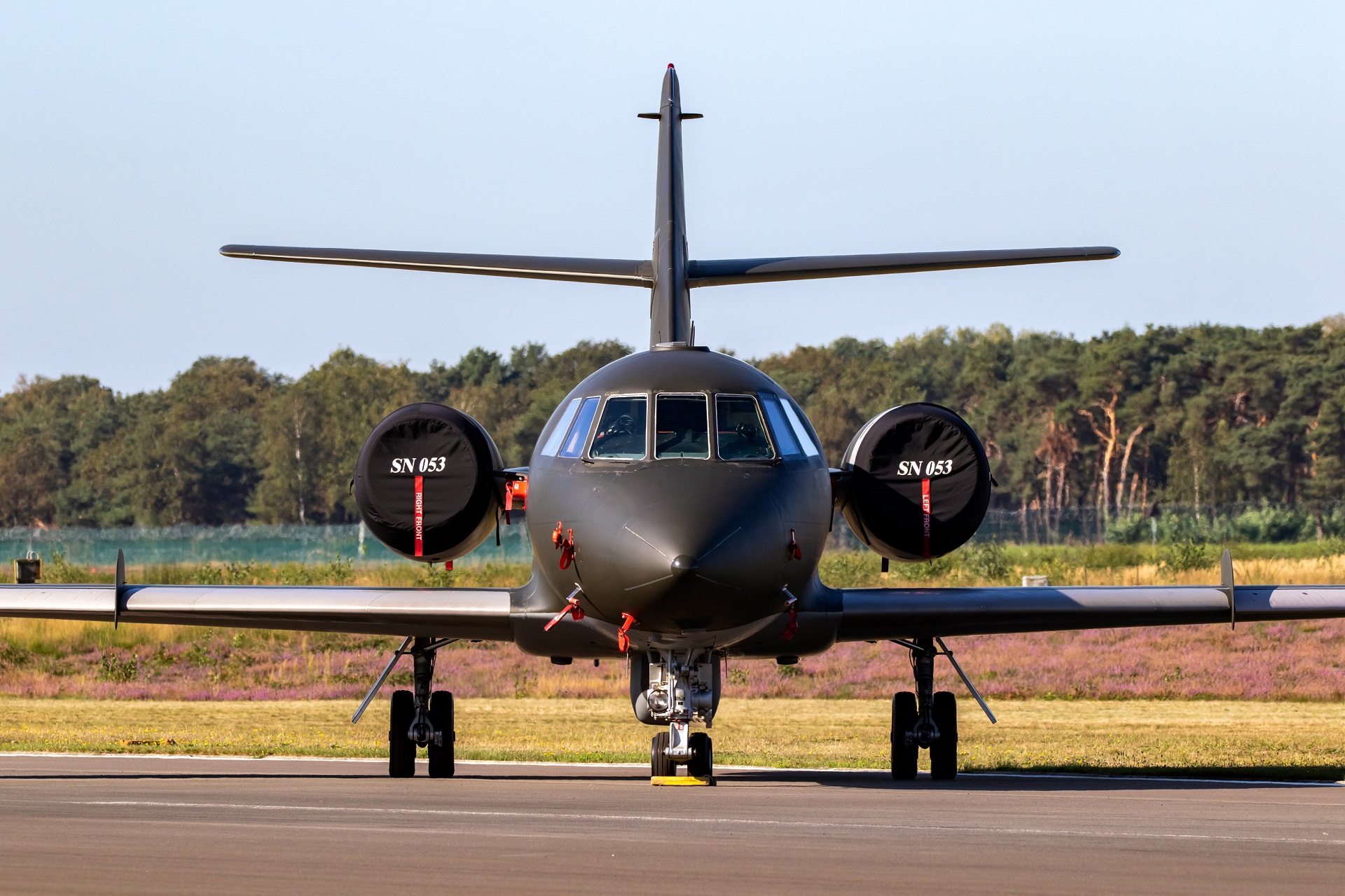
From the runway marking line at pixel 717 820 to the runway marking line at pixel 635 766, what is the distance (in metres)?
5.80

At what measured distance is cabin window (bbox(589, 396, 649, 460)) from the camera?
14.0 metres

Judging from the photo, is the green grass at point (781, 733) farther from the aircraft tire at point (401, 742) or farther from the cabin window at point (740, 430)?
the cabin window at point (740, 430)

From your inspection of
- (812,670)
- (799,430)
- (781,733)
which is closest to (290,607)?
(799,430)

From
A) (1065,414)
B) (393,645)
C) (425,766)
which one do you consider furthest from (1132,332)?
(425,766)

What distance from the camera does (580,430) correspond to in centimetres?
1452

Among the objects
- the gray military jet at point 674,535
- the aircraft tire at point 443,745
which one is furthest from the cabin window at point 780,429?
the aircraft tire at point 443,745

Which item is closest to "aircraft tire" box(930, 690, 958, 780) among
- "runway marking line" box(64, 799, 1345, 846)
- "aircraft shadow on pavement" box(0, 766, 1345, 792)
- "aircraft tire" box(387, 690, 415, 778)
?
"aircraft shadow on pavement" box(0, 766, 1345, 792)

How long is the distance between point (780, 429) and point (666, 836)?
5148 millimetres

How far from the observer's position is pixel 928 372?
4481 inches

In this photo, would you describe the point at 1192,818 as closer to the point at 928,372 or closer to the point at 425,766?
the point at 425,766

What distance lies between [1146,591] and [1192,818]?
5522mm

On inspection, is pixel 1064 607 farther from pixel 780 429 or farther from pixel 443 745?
pixel 443 745

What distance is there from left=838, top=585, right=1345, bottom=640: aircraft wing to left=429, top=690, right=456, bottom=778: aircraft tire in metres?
4.06

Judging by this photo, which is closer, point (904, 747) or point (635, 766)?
point (904, 747)
